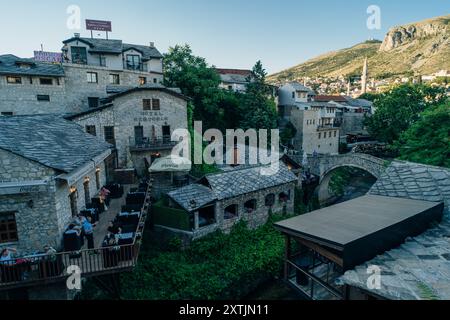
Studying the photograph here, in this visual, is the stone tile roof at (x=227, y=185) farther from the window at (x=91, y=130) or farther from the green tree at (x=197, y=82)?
the green tree at (x=197, y=82)

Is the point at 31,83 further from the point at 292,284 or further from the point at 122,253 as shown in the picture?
the point at 292,284

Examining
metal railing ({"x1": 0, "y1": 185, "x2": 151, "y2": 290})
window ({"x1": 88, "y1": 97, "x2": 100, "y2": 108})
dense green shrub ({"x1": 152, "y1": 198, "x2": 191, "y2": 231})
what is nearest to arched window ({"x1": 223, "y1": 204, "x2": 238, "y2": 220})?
dense green shrub ({"x1": 152, "y1": 198, "x2": 191, "y2": 231})

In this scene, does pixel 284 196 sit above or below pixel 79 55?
below

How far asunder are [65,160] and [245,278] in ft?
44.6

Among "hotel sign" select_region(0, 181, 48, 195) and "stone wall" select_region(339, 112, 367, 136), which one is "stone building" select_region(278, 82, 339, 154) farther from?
"hotel sign" select_region(0, 181, 48, 195)

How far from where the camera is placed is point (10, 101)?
96.3 ft

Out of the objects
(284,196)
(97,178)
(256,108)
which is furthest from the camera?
(256,108)

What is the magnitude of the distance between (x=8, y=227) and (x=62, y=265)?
328cm

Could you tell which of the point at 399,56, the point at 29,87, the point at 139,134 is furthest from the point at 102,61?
the point at 399,56

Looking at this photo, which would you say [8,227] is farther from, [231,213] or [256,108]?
[256,108]

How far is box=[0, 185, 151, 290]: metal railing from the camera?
1047 centimetres

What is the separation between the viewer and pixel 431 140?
2425cm

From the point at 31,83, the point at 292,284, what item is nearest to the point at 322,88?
the point at 31,83
